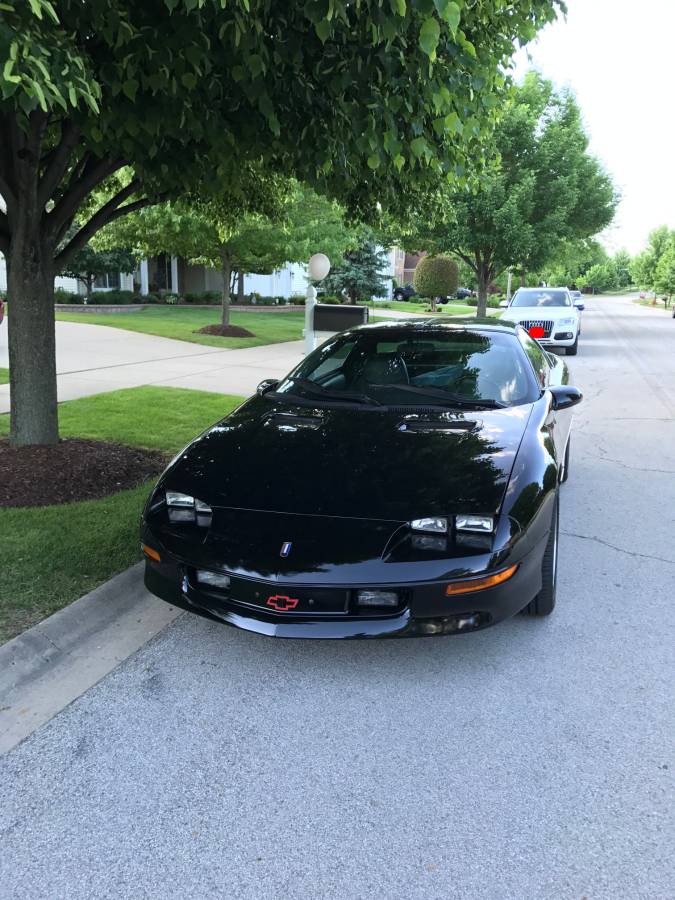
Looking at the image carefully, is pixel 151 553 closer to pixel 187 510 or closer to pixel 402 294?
pixel 187 510

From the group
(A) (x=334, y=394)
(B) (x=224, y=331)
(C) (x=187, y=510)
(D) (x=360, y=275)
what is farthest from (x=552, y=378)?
(D) (x=360, y=275)

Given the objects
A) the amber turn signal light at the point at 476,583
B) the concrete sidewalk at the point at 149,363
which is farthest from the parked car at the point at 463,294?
the amber turn signal light at the point at 476,583

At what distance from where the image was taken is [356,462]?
346cm

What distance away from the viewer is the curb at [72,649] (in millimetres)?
2912

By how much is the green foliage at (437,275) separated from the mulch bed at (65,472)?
3625 centimetres

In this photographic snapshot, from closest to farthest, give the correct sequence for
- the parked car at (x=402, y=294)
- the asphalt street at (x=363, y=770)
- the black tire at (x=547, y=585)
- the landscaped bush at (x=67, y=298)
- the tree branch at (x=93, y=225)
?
the asphalt street at (x=363, y=770), the black tire at (x=547, y=585), the tree branch at (x=93, y=225), the landscaped bush at (x=67, y=298), the parked car at (x=402, y=294)

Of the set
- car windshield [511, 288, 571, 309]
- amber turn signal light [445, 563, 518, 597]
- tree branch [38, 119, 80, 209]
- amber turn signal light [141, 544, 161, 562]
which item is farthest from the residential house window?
amber turn signal light [445, 563, 518, 597]

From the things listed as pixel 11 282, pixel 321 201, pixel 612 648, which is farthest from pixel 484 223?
pixel 612 648

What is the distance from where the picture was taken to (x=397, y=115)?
401cm

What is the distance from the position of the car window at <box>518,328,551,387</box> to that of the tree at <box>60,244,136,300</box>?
25.4 metres

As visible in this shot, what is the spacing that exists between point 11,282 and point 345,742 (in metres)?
4.50

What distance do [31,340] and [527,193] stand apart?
17888 millimetres

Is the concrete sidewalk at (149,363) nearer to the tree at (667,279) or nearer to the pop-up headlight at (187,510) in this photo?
the pop-up headlight at (187,510)

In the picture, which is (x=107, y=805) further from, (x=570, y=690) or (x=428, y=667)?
(x=570, y=690)
